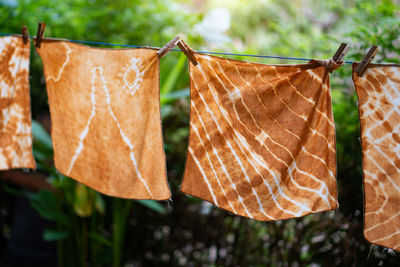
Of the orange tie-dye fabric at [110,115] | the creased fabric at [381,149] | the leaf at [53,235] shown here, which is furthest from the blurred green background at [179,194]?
the orange tie-dye fabric at [110,115]

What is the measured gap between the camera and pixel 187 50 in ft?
3.59

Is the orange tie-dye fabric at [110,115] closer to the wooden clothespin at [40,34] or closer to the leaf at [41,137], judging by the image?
the wooden clothespin at [40,34]

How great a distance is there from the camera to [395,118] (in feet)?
3.25

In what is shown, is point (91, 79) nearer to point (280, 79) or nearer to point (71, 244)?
point (280, 79)

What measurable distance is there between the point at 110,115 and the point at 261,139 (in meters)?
0.57

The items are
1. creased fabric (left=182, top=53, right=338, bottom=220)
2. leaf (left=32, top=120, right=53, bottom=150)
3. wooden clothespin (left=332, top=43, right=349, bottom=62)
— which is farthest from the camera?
leaf (left=32, top=120, right=53, bottom=150)

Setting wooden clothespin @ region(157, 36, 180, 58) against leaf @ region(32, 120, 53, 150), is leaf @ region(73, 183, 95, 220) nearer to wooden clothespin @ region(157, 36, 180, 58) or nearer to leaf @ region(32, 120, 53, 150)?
leaf @ region(32, 120, 53, 150)

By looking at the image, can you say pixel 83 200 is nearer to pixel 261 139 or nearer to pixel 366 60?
pixel 261 139

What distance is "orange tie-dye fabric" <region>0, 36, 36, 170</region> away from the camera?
136 cm

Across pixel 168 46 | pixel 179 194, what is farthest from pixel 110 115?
pixel 179 194

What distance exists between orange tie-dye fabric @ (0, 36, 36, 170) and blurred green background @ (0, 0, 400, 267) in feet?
1.97

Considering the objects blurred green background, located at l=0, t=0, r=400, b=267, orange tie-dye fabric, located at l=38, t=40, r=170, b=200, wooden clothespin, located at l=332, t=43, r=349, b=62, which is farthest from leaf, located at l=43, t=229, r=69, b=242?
wooden clothespin, located at l=332, t=43, r=349, b=62

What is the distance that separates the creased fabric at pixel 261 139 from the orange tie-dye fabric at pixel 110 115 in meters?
0.15

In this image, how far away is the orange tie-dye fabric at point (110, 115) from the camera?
118 centimetres
